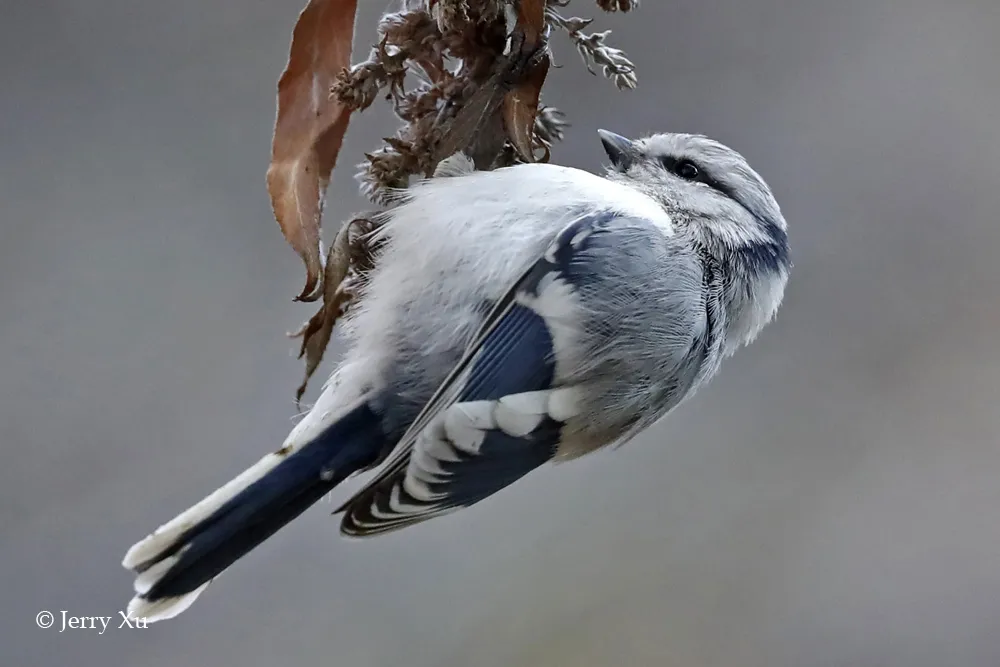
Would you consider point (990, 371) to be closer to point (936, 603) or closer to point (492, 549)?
point (936, 603)

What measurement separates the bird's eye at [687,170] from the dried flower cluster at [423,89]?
22 cm

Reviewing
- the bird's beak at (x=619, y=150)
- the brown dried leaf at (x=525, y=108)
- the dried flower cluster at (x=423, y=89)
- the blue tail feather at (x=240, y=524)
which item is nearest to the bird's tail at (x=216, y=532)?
the blue tail feather at (x=240, y=524)

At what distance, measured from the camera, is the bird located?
68 centimetres

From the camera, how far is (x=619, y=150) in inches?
32.7

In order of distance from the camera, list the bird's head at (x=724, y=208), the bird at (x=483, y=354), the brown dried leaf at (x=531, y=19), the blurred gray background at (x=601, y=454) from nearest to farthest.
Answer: the brown dried leaf at (x=531, y=19) < the bird at (x=483, y=354) < the bird's head at (x=724, y=208) < the blurred gray background at (x=601, y=454)

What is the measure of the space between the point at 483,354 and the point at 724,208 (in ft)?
1.00

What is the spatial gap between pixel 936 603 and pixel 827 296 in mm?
561

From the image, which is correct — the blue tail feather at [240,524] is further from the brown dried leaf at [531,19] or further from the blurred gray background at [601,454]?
the blurred gray background at [601,454]

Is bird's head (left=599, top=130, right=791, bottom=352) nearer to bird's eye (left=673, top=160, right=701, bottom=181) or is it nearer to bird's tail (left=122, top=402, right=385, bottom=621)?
bird's eye (left=673, top=160, right=701, bottom=181)

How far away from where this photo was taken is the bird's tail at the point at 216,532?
2.22 feet

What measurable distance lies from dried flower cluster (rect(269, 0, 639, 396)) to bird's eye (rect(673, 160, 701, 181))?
216mm

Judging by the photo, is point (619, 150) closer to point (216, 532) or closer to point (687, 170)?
point (687, 170)

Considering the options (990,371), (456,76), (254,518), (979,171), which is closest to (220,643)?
(254,518)

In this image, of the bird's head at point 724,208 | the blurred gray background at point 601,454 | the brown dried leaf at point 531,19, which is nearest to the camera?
the brown dried leaf at point 531,19
